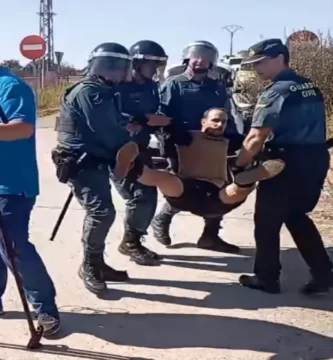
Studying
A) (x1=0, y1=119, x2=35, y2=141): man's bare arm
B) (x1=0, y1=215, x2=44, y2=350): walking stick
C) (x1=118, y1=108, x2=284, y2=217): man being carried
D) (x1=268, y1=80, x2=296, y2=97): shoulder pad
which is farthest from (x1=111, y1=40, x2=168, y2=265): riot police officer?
(x1=0, y1=119, x2=35, y2=141): man's bare arm

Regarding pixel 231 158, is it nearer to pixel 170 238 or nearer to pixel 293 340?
pixel 170 238

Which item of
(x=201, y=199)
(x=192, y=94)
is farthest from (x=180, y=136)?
(x=201, y=199)

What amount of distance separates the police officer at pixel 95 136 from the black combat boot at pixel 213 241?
1473 mm

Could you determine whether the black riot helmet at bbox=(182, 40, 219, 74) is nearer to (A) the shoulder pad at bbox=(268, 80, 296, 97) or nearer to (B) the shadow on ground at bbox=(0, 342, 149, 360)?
(A) the shoulder pad at bbox=(268, 80, 296, 97)

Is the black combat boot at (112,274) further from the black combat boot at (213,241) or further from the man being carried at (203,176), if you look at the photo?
the black combat boot at (213,241)

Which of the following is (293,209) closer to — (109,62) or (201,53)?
(201,53)

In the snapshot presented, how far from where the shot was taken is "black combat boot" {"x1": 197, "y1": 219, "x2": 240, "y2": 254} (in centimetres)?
642

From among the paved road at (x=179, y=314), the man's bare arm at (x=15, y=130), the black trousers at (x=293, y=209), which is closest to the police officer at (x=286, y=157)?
the black trousers at (x=293, y=209)

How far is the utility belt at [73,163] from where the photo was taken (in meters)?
5.06

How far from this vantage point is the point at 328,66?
12.2m

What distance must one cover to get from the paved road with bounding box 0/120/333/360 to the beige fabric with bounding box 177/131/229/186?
0.78 m

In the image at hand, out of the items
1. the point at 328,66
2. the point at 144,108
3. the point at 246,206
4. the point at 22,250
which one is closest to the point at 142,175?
the point at 144,108

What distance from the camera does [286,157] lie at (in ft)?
16.6

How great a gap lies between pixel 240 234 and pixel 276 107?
232cm
